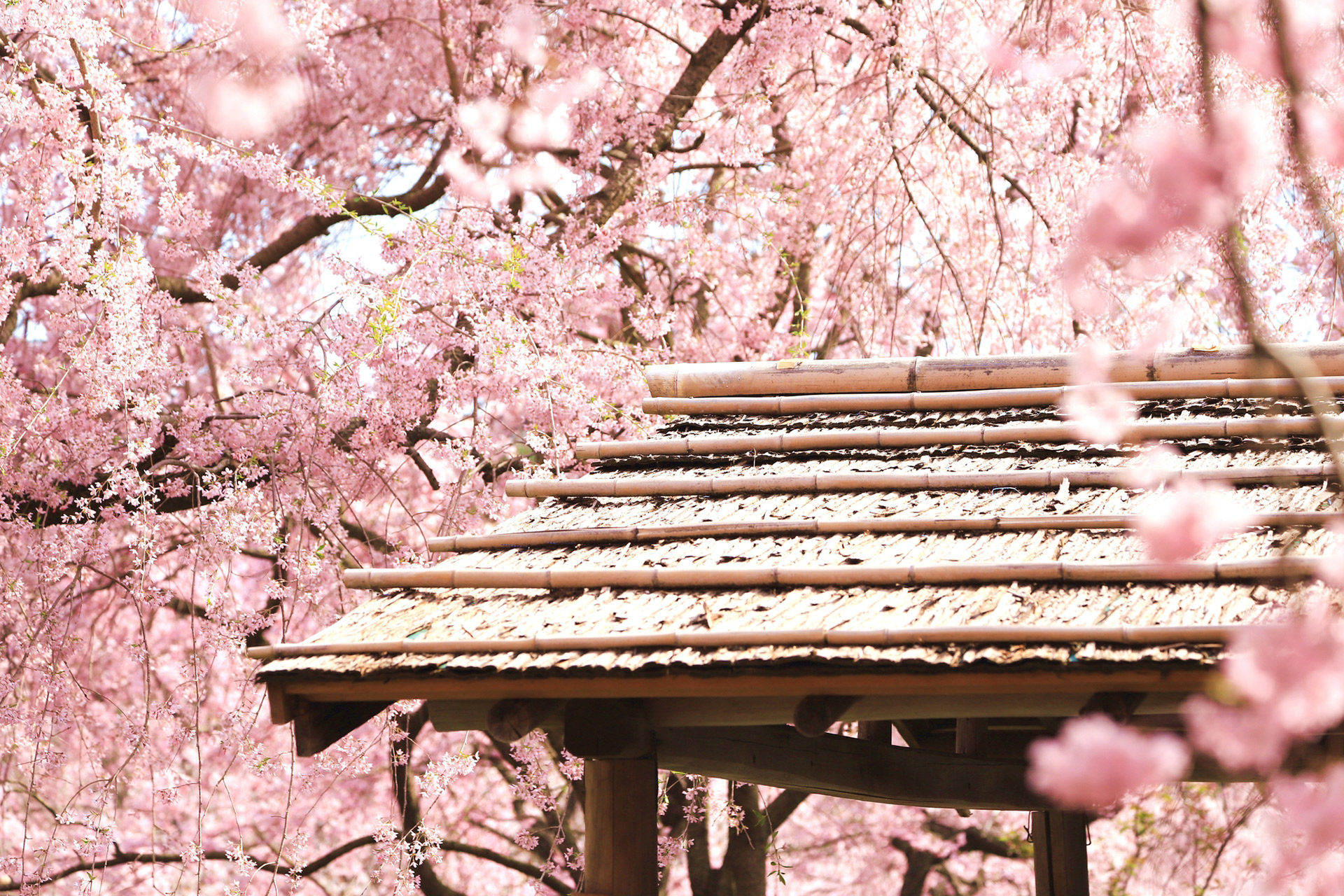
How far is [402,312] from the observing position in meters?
4.87

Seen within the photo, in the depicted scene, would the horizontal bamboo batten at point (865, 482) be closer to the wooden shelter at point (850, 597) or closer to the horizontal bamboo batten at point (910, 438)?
the wooden shelter at point (850, 597)

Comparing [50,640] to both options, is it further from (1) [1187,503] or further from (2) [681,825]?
(1) [1187,503]

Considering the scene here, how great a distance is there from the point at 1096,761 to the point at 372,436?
4.51 metres

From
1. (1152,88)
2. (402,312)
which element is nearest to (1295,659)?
(402,312)

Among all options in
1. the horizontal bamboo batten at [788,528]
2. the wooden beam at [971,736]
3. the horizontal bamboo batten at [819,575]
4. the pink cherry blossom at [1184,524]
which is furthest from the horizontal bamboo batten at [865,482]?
the pink cherry blossom at [1184,524]

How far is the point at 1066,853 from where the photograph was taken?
354cm

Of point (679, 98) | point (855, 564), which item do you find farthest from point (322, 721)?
point (679, 98)

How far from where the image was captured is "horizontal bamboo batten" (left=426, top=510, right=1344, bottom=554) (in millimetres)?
2654

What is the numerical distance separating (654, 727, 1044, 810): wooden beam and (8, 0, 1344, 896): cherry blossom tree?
59.7 inches

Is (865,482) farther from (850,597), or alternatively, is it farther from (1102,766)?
(1102,766)

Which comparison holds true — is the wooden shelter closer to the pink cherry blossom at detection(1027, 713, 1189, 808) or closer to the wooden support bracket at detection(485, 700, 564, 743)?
the wooden support bracket at detection(485, 700, 564, 743)

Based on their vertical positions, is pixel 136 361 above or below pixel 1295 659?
above

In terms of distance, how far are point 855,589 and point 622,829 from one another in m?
0.78

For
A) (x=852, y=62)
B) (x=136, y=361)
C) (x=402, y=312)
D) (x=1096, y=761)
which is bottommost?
(x=1096, y=761)
